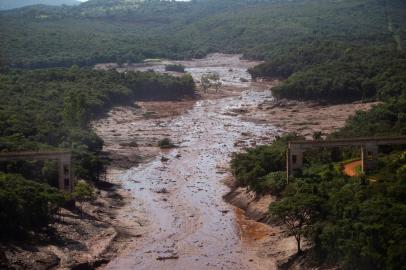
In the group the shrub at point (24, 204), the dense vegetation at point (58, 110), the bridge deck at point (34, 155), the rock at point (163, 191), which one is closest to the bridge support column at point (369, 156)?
the rock at point (163, 191)

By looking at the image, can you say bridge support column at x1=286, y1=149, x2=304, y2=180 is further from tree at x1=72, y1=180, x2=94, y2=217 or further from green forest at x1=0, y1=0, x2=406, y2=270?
tree at x1=72, y1=180, x2=94, y2=217

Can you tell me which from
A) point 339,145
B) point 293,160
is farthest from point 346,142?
point 293,160

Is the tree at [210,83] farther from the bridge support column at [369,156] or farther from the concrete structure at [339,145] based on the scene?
the bridge support column at [369,156]

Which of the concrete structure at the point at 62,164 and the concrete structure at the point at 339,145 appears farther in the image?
the concrete structure at the point at 62,164

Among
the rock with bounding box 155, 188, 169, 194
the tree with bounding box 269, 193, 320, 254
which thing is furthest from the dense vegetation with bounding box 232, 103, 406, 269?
the rock with bounding box 155, 188, 169, 194

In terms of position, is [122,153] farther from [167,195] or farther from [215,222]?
[215,222]

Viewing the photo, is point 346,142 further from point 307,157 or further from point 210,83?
point 210,83
